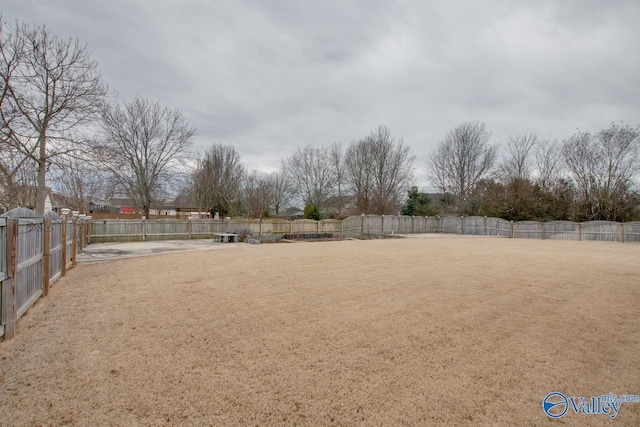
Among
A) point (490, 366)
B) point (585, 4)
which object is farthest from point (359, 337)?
point (585, 4)

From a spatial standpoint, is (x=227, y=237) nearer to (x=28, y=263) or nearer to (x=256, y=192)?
(x=28, y=263)

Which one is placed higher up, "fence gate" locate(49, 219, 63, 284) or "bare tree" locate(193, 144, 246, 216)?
"bare tree" locate(193, 144, 246, 216)

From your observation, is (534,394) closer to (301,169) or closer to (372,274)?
(372,274)

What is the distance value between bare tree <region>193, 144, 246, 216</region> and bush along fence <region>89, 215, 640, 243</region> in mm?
12812

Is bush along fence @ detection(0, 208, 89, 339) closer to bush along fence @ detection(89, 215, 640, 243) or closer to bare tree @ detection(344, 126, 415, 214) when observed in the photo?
bush along fence @ detection(89, 215, 640, 243)

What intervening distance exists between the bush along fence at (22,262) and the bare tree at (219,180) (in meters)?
27.2

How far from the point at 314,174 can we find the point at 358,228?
16.0 m

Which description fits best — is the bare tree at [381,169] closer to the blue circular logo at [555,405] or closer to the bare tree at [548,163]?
the bare tree at [548,163]

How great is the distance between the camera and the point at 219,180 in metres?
33.7

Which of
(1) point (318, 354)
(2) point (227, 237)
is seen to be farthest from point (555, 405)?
(2) point (227, 237)

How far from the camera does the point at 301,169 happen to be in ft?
130

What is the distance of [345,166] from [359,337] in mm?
34979

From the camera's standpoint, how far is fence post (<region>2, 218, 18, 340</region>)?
A: 3.51 metres

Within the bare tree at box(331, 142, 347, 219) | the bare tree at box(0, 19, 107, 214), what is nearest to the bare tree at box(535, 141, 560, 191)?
the bare tree at box(331, 142, 347, 219)
